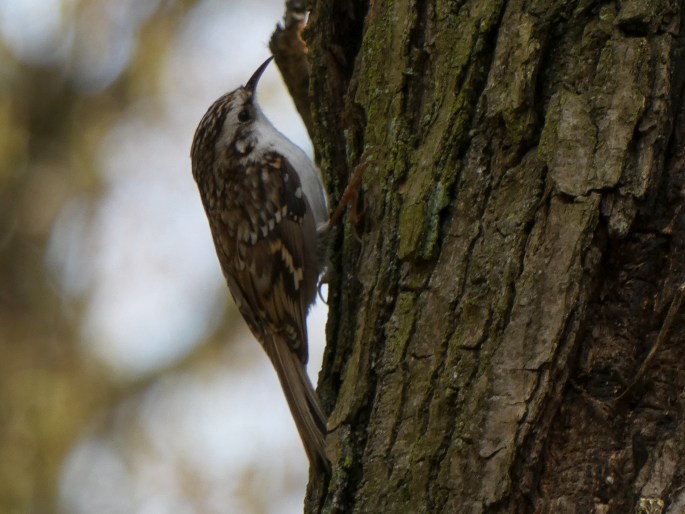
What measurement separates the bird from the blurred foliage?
3.21 meters

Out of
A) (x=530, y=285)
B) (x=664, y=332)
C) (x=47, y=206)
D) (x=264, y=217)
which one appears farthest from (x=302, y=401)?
(x=47, y=206)

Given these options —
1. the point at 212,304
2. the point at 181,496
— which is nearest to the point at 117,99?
the point at 212,304

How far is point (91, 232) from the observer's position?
20.6 feet

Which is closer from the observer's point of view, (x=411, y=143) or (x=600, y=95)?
(x=600, y=95)

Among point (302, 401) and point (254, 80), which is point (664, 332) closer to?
point (302, 401)

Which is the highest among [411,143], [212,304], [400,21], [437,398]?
[212,304]

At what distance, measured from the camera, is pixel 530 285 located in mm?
1513

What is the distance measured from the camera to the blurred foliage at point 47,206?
19.4ft

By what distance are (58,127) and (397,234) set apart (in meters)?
4.87

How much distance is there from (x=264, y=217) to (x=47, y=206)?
360 centimetres

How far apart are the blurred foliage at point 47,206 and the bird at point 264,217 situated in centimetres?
321

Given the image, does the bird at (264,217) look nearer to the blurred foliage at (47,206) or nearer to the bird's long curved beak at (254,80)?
the bird's long curved beak at (254,80)

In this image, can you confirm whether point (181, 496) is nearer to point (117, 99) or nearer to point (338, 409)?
point (117, 99)

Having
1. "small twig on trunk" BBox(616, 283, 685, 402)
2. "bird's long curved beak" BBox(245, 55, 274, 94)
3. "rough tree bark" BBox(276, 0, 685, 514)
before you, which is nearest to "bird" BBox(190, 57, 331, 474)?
"bird's long curved beak" BBox(245, 55, 274, 94)
